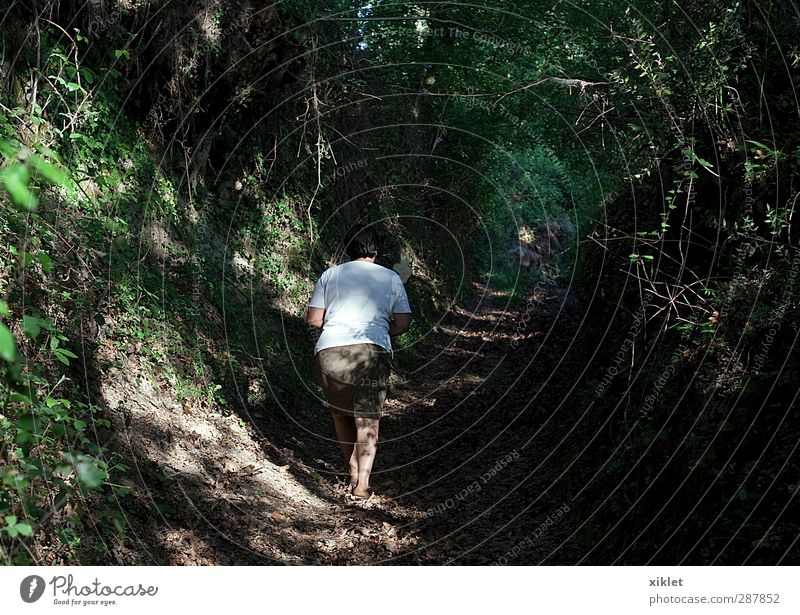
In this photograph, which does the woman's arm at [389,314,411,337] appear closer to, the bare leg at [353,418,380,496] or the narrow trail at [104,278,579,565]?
the bare leg at [353,418,380,496]

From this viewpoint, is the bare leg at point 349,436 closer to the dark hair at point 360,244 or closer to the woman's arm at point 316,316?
the woman's arm at point 316,316

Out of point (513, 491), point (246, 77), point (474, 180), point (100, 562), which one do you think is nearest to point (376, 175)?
point (246, 77)

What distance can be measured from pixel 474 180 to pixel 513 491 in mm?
18373

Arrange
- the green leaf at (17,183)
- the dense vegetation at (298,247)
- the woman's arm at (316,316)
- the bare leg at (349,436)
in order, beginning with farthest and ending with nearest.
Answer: the bare leg at (349,436)
the woman's arm at (316,316)
the dense vegetation at (298,247)
the green leaf at (17,183)

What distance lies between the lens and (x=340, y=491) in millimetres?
7336

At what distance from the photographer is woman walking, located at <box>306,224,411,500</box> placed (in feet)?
21.6

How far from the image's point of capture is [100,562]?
429 cm

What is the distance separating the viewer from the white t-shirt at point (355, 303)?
658cm
